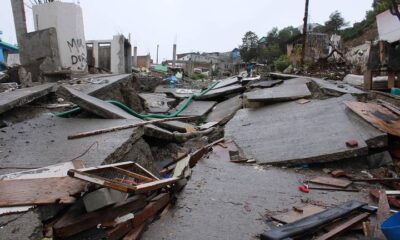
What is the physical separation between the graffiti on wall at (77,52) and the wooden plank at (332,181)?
8.95 m

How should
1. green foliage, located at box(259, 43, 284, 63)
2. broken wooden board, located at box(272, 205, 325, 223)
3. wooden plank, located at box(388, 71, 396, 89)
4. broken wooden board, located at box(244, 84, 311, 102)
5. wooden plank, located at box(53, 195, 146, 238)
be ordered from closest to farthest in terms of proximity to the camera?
wooden plank, located at box(53, 195, 146, 238)
broken wooden board, located at box(272, 205, 325, 223)
broken wooden board, located at box(244, 84, 311, 102)
wooden plank, located at box(388, 71, 396, 89)
green foliage, located at box(259, 43, 284, 63)

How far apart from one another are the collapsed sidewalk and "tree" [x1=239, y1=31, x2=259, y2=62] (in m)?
37.3

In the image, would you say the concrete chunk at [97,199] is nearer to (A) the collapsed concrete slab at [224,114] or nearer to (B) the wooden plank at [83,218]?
(B) the wooden plank at [83,218]

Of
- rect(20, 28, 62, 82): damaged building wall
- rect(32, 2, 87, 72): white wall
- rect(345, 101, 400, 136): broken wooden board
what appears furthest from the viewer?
rect(32, 2, 87, 72): white wall

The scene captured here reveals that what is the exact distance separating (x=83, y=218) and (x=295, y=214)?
1.48 m

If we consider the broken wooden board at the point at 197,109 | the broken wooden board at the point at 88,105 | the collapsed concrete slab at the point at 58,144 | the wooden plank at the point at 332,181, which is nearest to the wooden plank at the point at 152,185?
the collapsed concrete slab at the point at 58,144

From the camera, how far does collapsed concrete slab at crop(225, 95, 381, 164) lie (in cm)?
343

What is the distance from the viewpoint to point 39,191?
2072 millimetres

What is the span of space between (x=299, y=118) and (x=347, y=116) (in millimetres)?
648

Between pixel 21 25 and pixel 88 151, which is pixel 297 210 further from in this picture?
pixel 21 25

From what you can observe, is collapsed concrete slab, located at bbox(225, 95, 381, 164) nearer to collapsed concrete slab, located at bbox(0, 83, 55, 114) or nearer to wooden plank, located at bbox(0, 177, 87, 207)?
wooden plank, located at bbox(0, 177, 87, 207)

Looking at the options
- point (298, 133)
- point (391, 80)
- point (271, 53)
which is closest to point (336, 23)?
point (271, 53)

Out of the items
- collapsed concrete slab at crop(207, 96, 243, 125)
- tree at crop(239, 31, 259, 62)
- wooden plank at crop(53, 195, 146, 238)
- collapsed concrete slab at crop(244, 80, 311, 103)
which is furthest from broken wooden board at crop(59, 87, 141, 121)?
tree at crop(239, 31, 259, 62)

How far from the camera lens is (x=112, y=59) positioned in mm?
15961
